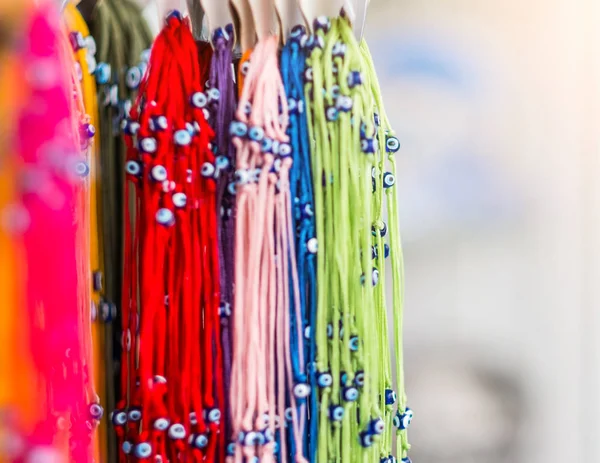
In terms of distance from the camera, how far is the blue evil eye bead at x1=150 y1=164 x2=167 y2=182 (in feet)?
1.46

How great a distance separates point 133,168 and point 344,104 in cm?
19

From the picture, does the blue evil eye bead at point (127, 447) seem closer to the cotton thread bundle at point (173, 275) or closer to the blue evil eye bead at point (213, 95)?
the cotton thread bundle at point (173, 275)

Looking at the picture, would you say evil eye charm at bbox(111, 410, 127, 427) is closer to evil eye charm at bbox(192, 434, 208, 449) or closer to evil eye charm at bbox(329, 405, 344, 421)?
evil eye charm at bbox(192, 434, 208, 449)

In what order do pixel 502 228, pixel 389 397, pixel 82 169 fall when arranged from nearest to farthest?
pixel 82 169
pixel 389 397
pixel 502 228

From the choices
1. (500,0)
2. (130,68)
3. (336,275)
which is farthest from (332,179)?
(500,0)

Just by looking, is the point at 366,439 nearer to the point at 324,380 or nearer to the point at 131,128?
the point at 324,380

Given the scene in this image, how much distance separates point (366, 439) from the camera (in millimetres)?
468

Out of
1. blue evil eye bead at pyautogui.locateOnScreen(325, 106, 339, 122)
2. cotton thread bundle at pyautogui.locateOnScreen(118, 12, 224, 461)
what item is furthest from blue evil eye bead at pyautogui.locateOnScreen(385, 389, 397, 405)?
blue evil eye bead at pyautogui.locateOnScreen(325, 106, 339, 122)

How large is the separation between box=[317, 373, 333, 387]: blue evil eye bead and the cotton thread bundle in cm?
9

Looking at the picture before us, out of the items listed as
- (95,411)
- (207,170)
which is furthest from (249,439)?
(207,170)

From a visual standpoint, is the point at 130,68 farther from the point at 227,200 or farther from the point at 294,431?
the point at 294,431

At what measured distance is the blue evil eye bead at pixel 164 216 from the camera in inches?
17.7

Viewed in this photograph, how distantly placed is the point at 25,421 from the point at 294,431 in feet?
0.72

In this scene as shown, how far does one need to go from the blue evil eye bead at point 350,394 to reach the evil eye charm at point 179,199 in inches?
8.4
